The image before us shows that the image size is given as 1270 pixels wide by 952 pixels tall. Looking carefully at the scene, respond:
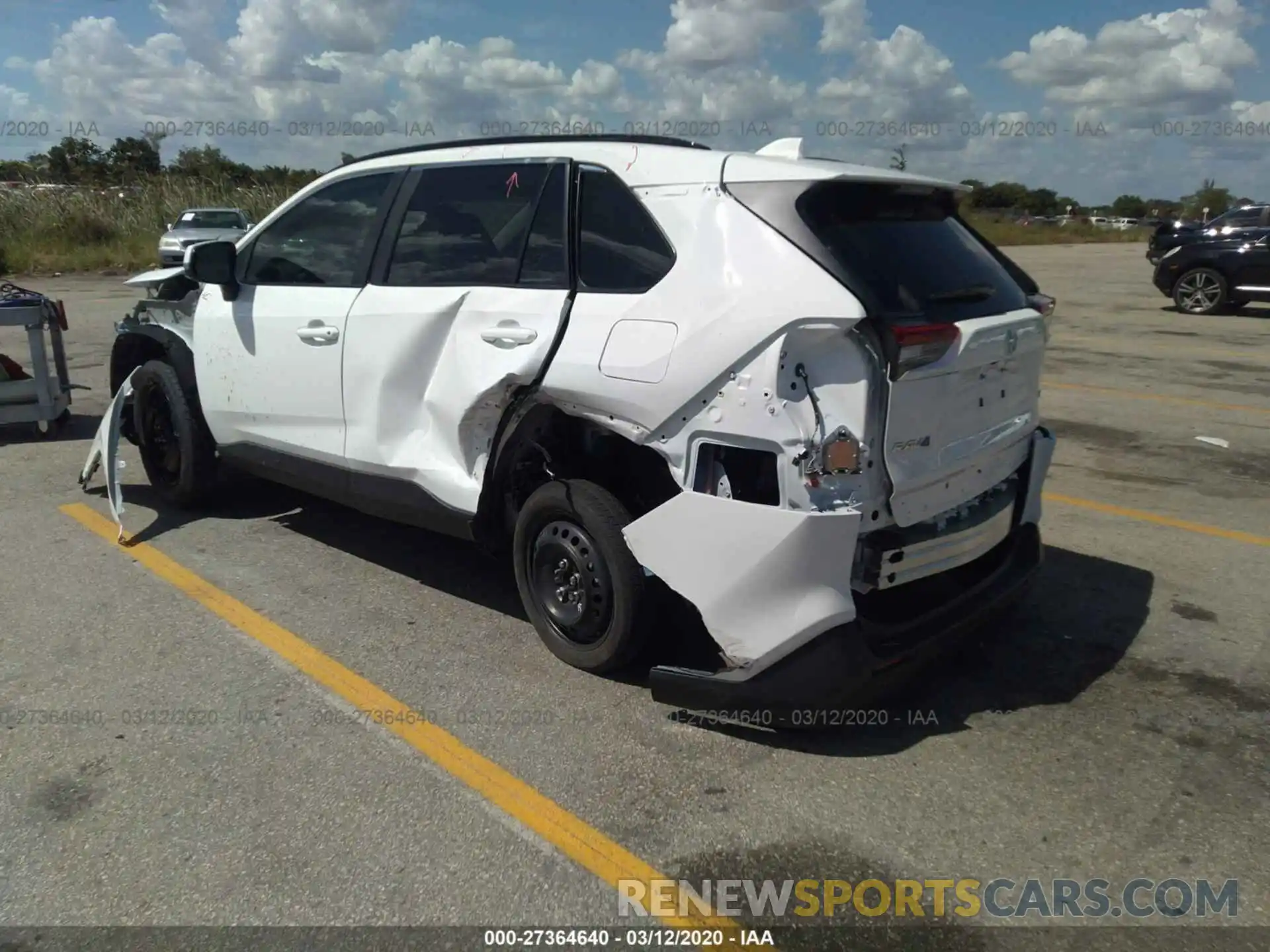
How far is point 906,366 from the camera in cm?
317

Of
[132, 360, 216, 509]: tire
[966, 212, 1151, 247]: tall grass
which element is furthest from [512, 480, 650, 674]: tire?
[966, 212, 1151, 247]: tall grass

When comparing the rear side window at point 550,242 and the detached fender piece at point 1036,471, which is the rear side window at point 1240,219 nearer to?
the detached fender piece at point 1036,471

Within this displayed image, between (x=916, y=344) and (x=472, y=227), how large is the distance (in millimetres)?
2003

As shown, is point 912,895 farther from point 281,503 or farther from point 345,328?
point 281,503

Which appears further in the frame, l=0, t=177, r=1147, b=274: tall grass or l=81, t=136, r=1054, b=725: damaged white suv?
l=0, t=177, r=1147, b=274: tall grass

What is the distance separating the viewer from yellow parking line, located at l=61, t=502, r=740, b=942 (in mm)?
2898

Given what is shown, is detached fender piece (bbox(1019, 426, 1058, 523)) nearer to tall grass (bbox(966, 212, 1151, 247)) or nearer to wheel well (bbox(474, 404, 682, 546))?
wheel well (bbox(474, 404, 682, 546))

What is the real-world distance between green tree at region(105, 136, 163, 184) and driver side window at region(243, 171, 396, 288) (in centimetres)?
3170

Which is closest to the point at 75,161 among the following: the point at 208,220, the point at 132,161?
the point at 132,161

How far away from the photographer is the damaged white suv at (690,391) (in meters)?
3.18

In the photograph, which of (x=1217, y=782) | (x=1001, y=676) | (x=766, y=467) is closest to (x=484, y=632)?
(x=766, y=467)

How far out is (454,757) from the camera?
3.48 metres

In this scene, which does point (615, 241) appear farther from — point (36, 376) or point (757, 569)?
point (36, 376)

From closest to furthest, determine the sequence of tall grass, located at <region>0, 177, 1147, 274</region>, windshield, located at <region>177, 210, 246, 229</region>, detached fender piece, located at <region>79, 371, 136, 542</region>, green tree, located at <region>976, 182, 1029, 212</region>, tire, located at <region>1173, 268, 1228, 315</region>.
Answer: detached fender piece, located at <region>79, 371, 136, 542</region> < tire, located at <region>1173, 268, 1228, 315</region> < windshield, located at <region>177, 210, 246, 229</region> < tall grass, located at <region>0, 177, 1147, 274</region> < green tree, located at <region>976, 182, 1029, 212</region>
